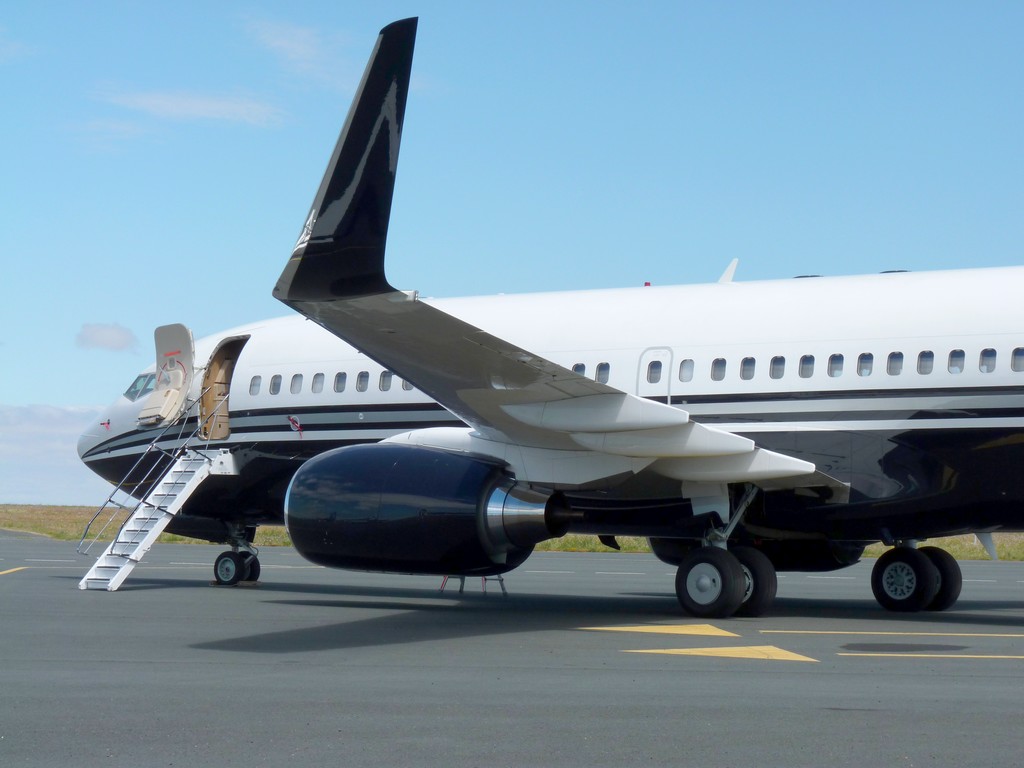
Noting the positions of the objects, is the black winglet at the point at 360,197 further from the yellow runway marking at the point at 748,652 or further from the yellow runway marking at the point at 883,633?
the yellow runway marking at the point at 883,633

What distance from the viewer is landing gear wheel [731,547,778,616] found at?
13.0 meters

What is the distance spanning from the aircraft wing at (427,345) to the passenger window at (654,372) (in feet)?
5.40

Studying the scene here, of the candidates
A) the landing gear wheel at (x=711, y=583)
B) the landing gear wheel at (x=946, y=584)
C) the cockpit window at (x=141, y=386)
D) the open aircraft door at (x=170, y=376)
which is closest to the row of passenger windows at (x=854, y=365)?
the landing gear wheel at (x=711, y=583)

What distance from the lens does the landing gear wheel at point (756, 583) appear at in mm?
12977

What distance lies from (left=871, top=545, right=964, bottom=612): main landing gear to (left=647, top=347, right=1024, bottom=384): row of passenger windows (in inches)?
115

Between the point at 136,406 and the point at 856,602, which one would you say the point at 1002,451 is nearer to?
the point at 856,602

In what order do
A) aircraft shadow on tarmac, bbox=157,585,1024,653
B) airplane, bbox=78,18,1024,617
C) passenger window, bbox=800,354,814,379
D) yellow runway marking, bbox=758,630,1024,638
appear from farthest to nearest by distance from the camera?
1. passenger window, bbox=800,354,814,379
2. yellow runway marking, bbox=758,630,1024,638
3. aircraft shadow on tarmac, bbox=157,585,1024,653
4. airplane, bbox=78,18,1024,617

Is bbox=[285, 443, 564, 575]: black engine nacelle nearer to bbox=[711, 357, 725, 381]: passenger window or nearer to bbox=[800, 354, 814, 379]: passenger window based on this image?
bbox=[711, 357, 725, 381]: passenger window

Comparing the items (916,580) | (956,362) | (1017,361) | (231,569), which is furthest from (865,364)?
(231,569)

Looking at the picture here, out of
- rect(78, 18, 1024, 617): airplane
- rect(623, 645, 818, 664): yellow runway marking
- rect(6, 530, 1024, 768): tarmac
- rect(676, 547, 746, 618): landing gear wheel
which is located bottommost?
rect(6, 530, 1024, 768): tarmac

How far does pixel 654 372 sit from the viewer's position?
14086 millimetres

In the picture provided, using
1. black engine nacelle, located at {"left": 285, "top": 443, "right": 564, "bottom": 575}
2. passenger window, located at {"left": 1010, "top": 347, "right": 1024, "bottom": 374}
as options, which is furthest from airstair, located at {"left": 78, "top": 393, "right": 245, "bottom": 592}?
passenger window, located at {"left": 1010, "top": 347, "right": 1024, "bottom": 374}

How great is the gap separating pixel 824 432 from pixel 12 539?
29517mm

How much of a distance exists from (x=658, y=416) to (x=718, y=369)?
2692 mm
